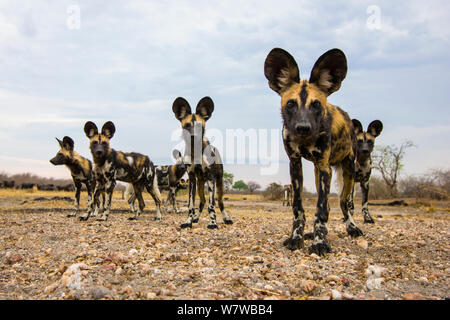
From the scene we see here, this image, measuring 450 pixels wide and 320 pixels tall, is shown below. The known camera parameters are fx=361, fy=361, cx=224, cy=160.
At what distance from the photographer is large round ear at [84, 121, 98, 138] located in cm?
1195

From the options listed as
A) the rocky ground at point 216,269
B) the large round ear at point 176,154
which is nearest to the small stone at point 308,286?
the rocky ground at point 216,269

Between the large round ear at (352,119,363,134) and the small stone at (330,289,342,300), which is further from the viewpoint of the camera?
the large round ear at (352,119,363,134)

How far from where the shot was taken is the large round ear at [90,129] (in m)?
12.0

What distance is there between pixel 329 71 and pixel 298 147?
1.36 m

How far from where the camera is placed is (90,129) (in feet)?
39.5

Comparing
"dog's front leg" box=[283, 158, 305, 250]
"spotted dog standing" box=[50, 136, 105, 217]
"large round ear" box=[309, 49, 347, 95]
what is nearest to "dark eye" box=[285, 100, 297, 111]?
"large round ear" box=[309, 49, 347, 95]

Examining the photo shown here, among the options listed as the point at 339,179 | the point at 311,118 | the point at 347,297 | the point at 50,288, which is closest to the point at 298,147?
the point at 311,118

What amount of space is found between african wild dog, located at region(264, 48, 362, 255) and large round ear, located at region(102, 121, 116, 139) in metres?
7.51

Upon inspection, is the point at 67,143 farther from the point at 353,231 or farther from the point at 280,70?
the point at 353,231

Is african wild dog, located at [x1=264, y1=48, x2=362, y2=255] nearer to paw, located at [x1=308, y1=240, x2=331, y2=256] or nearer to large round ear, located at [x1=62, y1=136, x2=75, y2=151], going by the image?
paw, located at [x1=308, y1=240, x2=331, y2=256]

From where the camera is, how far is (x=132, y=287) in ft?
12.7

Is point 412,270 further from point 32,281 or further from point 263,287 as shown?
point 32,281
